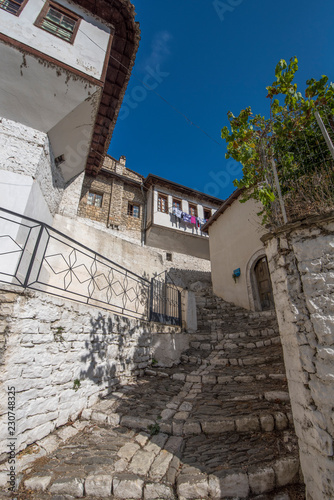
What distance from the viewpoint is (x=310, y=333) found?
248cm

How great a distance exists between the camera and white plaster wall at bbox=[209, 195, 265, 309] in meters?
11.0

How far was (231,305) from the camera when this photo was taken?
37.3ft

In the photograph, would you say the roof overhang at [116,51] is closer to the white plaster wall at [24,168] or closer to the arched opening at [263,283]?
the white plaster wall at [24,168]

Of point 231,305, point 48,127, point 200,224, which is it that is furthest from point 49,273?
point 200,224

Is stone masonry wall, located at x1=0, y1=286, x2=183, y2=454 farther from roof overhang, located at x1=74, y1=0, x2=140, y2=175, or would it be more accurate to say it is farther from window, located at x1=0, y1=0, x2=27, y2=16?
window, located at x1=0, y1=0, x2=27, y2=16

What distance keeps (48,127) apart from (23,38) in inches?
75.5

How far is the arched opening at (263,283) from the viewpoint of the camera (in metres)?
10.2

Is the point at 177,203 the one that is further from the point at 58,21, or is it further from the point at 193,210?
the point at 58,21

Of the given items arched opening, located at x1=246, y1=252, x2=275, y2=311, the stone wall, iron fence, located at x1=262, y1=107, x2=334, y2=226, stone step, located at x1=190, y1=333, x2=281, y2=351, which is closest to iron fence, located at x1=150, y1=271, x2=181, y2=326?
stone step, located at x1=190, y1=333, x2=281, y2=351

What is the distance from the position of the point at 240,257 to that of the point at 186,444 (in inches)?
369

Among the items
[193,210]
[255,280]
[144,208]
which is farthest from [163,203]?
[255,280]

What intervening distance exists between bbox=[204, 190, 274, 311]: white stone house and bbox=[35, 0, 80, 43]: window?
8.60m

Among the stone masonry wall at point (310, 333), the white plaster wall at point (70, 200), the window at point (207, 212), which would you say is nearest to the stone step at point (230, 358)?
the stone masonry wall at point (310, 333)

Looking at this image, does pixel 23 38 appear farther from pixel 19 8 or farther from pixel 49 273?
pixel 49 273
